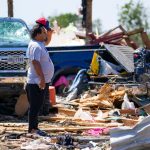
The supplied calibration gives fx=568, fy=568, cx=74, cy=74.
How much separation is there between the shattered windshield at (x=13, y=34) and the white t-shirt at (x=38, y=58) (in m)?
4.10

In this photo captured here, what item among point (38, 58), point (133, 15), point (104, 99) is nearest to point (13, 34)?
point (104, 99)

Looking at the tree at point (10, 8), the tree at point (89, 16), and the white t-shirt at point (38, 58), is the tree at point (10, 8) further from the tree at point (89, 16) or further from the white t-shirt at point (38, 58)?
the white t-shirt at point (38, 58)

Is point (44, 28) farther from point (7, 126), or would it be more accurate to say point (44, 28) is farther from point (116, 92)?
point (116, 92)

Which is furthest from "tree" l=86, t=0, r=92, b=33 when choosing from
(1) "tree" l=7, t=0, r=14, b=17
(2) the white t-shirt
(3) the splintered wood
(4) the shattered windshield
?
(2) the white t-shirt

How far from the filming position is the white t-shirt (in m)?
9.88

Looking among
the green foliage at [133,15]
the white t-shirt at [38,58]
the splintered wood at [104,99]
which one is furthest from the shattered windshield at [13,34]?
the green foliage at [133,15]

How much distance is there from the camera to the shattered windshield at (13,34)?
14467mm

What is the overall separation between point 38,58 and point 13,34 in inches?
218

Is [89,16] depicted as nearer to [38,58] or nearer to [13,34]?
[13,34]

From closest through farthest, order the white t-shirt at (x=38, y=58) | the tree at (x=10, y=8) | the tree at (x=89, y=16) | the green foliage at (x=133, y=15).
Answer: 1. the white t-shirt at (x=38, y=58)
2. the tree at (x=89, y=16)
3. the tree at (x=10, y=8)
4. the green foliage at (x=133, y=15)

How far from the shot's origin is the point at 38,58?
9836 millimetres

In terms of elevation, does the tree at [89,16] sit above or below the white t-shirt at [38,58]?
above

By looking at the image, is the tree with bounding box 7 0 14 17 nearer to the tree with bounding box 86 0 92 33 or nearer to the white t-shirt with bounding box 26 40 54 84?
the tree with bounding box 86 0 92 33

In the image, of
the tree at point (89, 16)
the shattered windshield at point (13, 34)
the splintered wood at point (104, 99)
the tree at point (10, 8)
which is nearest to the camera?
the splintered wood at point (104, 99)
